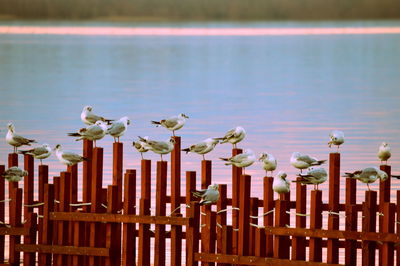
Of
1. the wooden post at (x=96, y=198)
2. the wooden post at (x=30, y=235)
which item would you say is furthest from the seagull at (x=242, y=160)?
the wooden post at (x=30, y=235)

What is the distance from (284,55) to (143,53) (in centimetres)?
522

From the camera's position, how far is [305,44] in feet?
184

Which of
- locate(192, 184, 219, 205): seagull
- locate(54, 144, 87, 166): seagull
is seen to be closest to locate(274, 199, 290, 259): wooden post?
locate(192, 184, 219, 205): seagull

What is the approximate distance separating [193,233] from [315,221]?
80 centimetres

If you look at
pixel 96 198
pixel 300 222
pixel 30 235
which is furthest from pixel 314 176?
pixel 30 235

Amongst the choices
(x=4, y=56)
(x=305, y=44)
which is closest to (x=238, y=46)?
(x=305, y=44)

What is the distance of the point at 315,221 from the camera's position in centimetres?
835

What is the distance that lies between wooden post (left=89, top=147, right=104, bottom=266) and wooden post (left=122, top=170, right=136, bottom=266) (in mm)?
176

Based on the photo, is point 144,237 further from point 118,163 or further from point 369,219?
point 369,219

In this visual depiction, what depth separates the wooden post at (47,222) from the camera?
8.89 m

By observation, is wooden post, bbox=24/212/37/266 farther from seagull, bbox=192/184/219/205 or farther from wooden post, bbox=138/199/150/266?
seagull, bbox=192/184/219/205

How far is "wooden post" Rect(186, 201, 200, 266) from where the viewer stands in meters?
8.58

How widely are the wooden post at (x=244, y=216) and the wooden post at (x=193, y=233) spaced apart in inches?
11.3

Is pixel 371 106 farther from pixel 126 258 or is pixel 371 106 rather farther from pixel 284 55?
pixel 284 55
